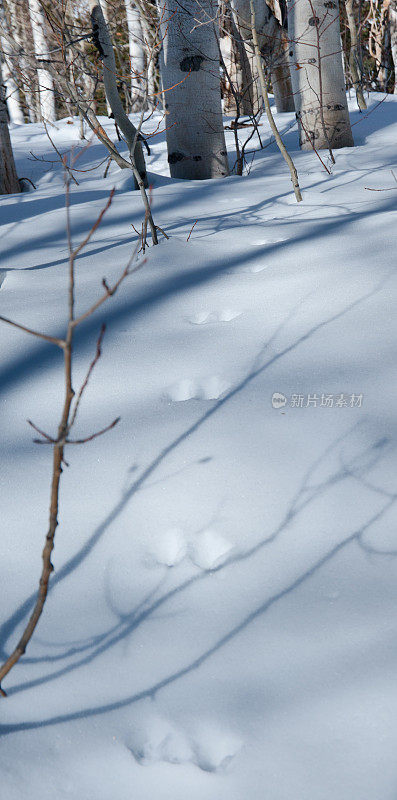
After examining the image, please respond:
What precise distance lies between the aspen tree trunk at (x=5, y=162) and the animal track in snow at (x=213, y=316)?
2.76 m

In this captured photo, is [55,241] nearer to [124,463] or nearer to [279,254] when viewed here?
[279,254]

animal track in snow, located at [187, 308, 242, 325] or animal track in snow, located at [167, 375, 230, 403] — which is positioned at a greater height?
animal track in snow, located at [187, 308, 242, 325]

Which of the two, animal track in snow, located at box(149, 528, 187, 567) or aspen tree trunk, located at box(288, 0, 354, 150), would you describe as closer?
animal track in snow, located at box(149, 528, 187, 567)

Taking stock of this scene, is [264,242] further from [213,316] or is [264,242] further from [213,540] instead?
[213,540]

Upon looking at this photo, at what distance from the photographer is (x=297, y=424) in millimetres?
1346

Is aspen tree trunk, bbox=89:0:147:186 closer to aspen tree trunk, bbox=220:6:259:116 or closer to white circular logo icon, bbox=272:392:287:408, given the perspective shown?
white circular logo icon, bbox=272:392:287:408

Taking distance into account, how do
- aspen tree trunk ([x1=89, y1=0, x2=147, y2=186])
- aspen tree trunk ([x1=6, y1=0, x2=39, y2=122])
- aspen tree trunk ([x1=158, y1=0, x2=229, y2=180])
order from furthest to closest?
aspen tree trunk ([x1=6, y1=0, x2=39, y2=122]) → aspen tree trunk ([x1=158, y1=0, x2=229, y2=180]) → aspen tree trunk ([x1=89, y1=0, x2=147, y2=186])

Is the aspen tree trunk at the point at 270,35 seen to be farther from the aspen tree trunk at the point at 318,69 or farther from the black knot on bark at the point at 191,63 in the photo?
the black knot on bark at the point at 191,63

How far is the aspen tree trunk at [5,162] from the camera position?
13.1 ft

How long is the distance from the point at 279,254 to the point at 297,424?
1022mm

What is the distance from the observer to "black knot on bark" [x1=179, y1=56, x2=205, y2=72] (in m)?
3.51

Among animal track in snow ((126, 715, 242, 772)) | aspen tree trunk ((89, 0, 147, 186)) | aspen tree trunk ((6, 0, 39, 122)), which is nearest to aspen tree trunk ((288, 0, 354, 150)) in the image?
aspen tree trunk ((89, 0, 147, 186))

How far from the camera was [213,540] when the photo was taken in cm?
112

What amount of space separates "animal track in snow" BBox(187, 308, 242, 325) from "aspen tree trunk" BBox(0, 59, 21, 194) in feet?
9.04
